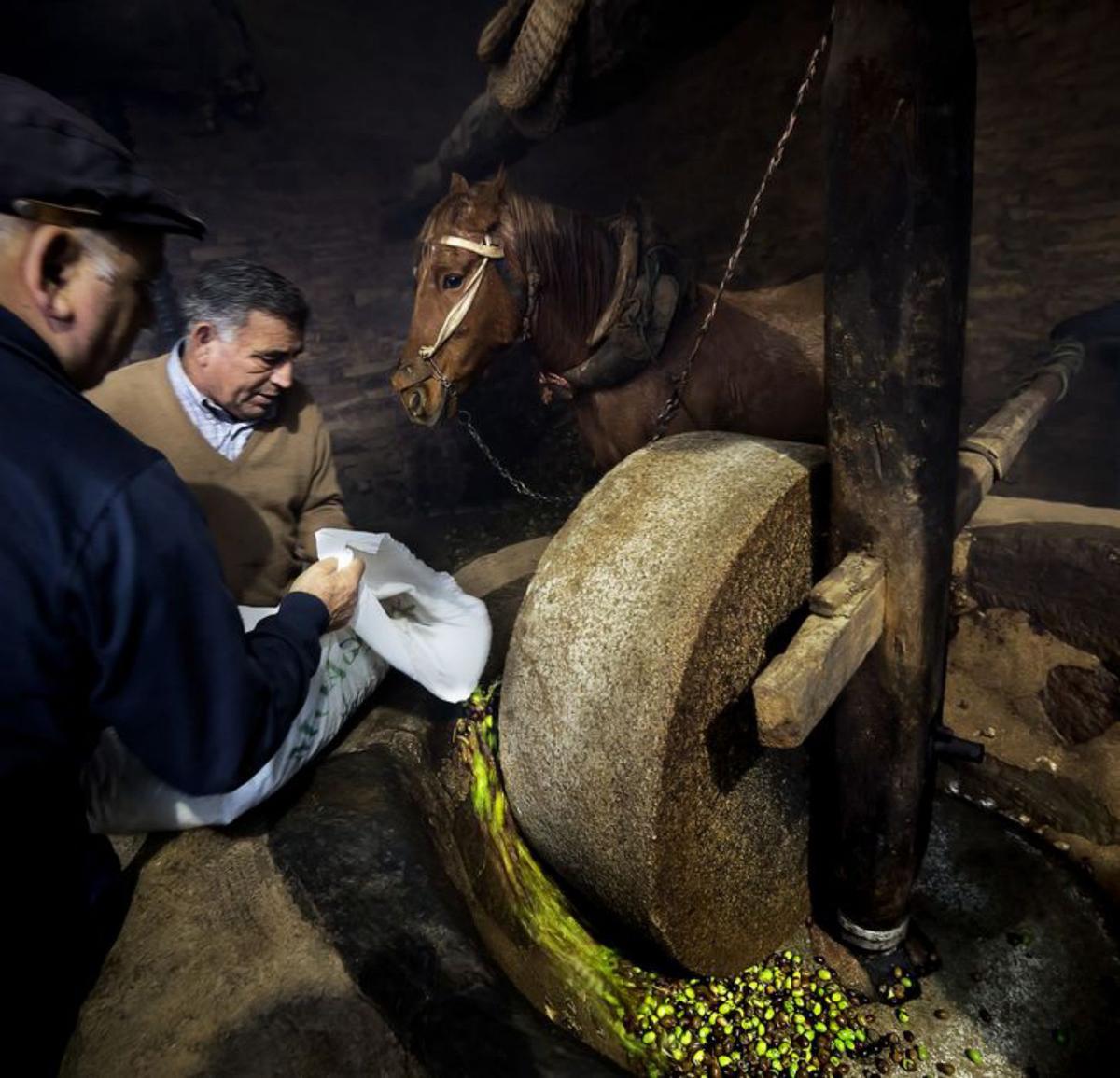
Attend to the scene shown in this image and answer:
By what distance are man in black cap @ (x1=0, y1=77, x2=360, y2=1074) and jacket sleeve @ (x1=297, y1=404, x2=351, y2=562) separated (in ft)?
5.27

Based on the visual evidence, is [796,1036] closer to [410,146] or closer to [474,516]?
[474,516]

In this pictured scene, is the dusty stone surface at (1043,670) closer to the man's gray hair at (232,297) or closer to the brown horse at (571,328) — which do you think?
the brown horse at (571,328)

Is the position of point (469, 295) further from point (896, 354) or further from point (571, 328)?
point (896, 354)

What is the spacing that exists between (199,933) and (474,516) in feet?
19.3

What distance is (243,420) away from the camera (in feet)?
8.44

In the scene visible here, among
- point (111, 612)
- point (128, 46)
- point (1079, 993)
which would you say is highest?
Result: point (128, 46)

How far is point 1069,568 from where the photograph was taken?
301 cm

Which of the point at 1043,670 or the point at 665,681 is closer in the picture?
the point at 665,681

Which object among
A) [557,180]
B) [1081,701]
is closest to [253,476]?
[1081,701]

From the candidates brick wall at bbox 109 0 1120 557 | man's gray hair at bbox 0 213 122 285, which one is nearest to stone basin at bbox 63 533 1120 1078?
man's gray hair at bbox 0 213 122 285

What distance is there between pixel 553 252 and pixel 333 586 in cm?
246

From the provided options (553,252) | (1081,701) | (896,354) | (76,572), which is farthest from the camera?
(553,252)

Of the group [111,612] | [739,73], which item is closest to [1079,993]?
[111,612]

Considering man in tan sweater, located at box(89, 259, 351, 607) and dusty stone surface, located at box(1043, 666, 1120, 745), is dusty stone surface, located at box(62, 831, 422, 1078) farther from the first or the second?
dusty stone surface, located at box(1043, 666, 1120, 745)
